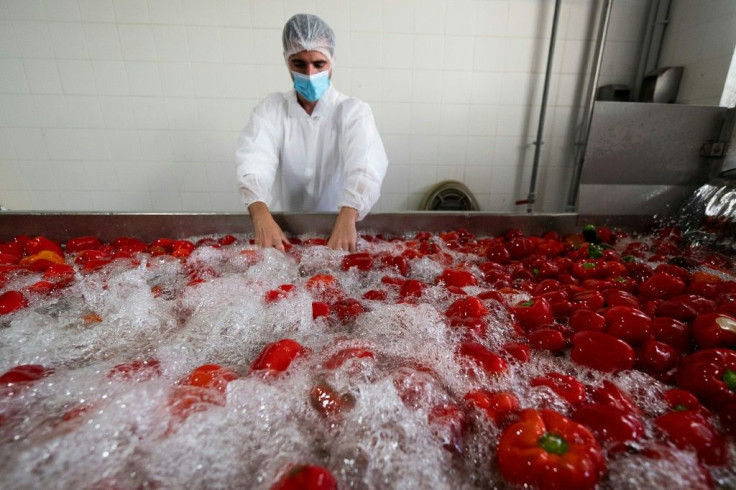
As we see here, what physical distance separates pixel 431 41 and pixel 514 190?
139cm

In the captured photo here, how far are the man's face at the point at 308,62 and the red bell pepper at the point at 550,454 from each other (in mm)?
1731

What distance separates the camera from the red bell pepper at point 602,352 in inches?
30.8

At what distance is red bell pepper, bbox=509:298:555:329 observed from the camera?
0.96 m

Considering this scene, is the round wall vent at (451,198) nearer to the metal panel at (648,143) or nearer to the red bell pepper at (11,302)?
the metal panel at (648,143)

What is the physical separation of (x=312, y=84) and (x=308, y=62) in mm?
100

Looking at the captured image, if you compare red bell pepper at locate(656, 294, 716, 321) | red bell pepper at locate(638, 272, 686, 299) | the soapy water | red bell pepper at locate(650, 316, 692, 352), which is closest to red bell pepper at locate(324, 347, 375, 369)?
the soapy water

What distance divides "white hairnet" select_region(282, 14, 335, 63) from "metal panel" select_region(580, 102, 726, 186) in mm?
1452

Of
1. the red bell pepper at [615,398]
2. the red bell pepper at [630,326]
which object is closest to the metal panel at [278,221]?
the red bell pepper at [630,326]

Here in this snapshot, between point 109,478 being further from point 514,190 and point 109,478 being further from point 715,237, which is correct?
point 514,190

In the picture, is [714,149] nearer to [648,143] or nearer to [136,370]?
[648,143]

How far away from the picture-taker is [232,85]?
259 cm

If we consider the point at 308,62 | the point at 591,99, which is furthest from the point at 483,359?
the point at 591,99

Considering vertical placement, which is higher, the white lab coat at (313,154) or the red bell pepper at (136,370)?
the white lab coat at (313,154)

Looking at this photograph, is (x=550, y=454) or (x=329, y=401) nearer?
(x=550, y=454)
